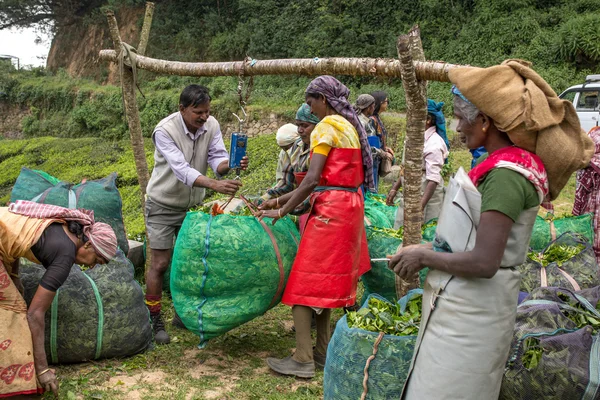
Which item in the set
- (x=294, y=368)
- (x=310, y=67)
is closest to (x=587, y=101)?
(x=310, y=67)

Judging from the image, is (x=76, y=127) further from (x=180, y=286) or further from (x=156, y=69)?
(x=180, y=286)

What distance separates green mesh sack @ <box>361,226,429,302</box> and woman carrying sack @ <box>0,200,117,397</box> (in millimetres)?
1969

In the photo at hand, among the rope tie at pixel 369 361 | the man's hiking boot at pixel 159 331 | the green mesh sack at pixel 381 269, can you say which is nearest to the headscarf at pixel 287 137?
the green mesh sack at pixel 381 269

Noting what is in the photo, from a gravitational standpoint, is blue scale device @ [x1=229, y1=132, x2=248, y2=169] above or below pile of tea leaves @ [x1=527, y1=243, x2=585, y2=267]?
above

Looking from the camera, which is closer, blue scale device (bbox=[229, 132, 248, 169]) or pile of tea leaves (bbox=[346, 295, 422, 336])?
pile of tea leaves (bbox=[346, 295, 422, 336])

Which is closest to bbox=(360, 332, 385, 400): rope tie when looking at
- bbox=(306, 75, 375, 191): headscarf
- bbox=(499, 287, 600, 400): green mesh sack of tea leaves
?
bbox=(499, 287, 600, 400): green mesh sack of tea leaves

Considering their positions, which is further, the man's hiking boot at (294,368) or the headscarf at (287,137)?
the headscarf at (287,137)

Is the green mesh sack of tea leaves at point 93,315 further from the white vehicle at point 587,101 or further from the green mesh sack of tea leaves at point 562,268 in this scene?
the white vehicle at point 587,101

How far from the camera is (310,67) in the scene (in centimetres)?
446

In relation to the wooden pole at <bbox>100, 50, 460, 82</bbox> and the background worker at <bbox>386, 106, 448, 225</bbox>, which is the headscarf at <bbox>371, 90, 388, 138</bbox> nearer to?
the background worker at <bbox>386, 106, 448, 225</bbox>

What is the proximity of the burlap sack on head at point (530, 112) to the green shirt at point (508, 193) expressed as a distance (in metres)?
0.14

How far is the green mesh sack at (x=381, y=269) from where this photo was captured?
4414mm

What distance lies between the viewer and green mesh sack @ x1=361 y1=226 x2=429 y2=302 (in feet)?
14.5

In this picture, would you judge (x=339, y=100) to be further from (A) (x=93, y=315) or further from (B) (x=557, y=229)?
(B) (x=557, y=229)
